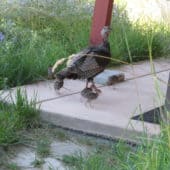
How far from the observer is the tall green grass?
6.21 metres

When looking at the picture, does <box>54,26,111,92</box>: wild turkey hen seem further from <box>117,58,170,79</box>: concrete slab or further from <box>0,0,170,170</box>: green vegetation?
<box>117,58,170,79</box>: concrete slab

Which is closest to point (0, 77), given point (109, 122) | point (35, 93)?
point (35, 93)

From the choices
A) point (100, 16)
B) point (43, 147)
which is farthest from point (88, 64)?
point (100, 16)

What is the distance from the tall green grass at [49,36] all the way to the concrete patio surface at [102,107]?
0.28 metres

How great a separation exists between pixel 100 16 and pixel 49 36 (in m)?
1.81

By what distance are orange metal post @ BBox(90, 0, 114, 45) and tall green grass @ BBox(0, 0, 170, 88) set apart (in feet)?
0.87

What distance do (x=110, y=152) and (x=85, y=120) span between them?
2.03 feet

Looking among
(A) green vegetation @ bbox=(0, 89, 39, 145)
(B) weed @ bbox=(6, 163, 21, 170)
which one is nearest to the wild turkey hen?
(A) green vegetation @ bbox=(0, 89, 39, 145)

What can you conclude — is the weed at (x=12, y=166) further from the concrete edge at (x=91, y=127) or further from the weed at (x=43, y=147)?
the concrete edge at (x=91, y=127)

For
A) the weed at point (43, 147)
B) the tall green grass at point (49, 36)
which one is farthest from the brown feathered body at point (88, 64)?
the weed at point (43, 147)

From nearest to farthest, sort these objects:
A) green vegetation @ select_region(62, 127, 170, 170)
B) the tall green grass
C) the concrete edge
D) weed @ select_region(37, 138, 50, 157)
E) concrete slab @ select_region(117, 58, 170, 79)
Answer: green vegetation @ select_region(62, 127, 170, 170)
weed @ select_region(37, 138, 50, 157)
the concrete edge
the tall green grass
concrete slab @ select_region(117, 58, 170, 79)

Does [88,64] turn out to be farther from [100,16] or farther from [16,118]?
[100,16]

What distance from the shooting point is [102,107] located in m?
5.27

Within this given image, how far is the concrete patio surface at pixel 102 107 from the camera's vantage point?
4707 millimetres
